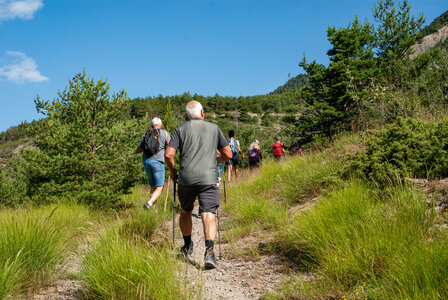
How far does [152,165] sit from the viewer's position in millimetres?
5902

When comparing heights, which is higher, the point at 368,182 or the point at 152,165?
the point at 152,165

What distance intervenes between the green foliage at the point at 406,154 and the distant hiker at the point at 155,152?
3700mm

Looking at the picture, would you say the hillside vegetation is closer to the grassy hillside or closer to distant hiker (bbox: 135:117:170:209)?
the grassy hillside

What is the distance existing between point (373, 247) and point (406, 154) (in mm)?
2453

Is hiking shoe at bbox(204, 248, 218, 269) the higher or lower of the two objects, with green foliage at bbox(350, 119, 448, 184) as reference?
lower

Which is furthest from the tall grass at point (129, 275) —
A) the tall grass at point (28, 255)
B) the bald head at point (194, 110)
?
the bald head at point (194, 110)

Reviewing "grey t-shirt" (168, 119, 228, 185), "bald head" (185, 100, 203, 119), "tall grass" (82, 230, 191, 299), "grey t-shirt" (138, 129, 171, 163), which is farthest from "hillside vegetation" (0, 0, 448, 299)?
"bald head" (185, 100, 203, 119)

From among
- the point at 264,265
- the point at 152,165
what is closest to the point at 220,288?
the point at 264,265

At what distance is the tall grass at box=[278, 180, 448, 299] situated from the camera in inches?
73.4

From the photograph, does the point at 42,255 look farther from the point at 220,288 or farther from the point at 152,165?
the point at 152,165

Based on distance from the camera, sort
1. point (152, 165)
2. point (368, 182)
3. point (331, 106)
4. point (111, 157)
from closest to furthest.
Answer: point (368, 182)
point (152, 165)
point (111, 157)
point (331, 106)

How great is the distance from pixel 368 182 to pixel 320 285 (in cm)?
212

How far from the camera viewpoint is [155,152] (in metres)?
5.85

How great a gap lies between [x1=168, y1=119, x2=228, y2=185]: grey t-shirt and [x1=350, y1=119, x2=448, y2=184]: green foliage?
2.35 m
